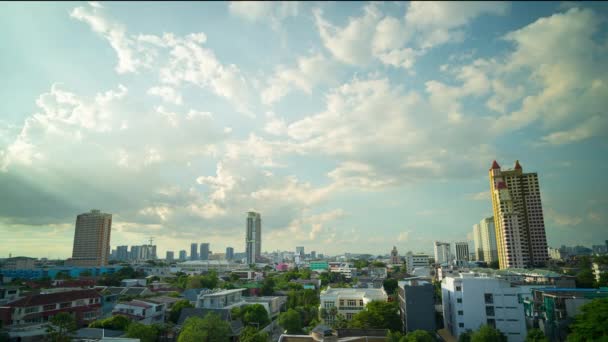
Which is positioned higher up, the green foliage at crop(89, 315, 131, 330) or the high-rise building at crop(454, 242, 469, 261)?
the high-rise building at crop(454, 242, 469, 261)

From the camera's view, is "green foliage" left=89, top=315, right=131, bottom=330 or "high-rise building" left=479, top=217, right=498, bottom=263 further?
"high-rise building" left=479, top=217, right=498, bottom=263

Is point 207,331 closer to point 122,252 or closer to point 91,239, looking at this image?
point 91,239

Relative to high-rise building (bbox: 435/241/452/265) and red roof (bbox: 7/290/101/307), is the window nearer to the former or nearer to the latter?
red roof (bbox: 7/290/101/307)

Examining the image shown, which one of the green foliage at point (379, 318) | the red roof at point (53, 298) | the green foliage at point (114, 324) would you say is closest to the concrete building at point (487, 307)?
the green foliage at point (379, 318)

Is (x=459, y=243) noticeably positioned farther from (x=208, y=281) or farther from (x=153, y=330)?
(x=153, y=330)

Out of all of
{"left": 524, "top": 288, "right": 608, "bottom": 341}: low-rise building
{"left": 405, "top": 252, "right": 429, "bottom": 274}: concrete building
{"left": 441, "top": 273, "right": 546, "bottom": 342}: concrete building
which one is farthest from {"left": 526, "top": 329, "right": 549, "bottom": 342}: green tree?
{"left": 405, "top": 252, "right": 429, "bottom": 274}: concrete building

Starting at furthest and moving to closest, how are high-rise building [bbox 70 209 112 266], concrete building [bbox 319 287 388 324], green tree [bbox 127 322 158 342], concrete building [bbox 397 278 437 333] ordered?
high-rise building [bbox 70 209 112 266]
concrete building [bbox 319 287 388 324]
concrete building [bbox 397 278 437 333]
green tree [bbox 127 322 158 342]

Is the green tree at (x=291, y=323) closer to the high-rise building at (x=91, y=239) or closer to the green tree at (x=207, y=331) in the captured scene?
the green tree at (x=207, y=331)

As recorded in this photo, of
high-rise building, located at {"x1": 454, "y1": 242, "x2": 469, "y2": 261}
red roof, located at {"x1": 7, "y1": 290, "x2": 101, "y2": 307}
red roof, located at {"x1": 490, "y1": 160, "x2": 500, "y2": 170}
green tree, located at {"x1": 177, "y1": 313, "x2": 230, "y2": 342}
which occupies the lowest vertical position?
green tree, located at {"x1": 177, "y1": 313, "x2": 230, "y2": 342}
